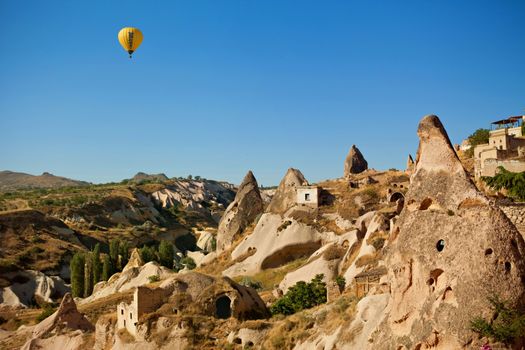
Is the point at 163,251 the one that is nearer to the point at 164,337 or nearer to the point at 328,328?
the point at 164,337

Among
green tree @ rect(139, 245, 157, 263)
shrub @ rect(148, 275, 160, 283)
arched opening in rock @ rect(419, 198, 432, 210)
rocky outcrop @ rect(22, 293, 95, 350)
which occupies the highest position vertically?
green tree @ rect(139, 245, 157, 263)

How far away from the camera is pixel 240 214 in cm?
6184

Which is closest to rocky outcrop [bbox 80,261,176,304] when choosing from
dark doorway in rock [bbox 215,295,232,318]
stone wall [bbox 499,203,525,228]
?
dark doorway in rock [bbox 215,295,232,318]

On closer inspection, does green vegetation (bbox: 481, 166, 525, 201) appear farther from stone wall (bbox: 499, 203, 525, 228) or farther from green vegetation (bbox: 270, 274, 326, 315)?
green vegetation (bbox: 270, 274, 326, 315)

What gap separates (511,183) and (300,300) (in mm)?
12353

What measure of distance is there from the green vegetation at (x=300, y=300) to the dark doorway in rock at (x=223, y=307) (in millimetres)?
4266

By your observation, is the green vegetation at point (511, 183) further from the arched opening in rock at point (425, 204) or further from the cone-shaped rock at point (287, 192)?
the cone-shaped rock at point (287, 192)

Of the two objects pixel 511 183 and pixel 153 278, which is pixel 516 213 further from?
pixel 153 278

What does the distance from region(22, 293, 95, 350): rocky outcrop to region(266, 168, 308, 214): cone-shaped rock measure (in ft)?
77.6

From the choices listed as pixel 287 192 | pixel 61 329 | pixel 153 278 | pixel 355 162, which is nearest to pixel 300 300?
pixel 61 329

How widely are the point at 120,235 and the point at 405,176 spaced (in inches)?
2495

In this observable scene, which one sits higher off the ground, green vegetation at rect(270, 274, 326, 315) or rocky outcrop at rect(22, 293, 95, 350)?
green vegetation at rect(270, 274, 326, 315)

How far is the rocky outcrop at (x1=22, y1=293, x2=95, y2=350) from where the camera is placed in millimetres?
32719

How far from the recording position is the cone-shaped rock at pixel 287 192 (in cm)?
5581
